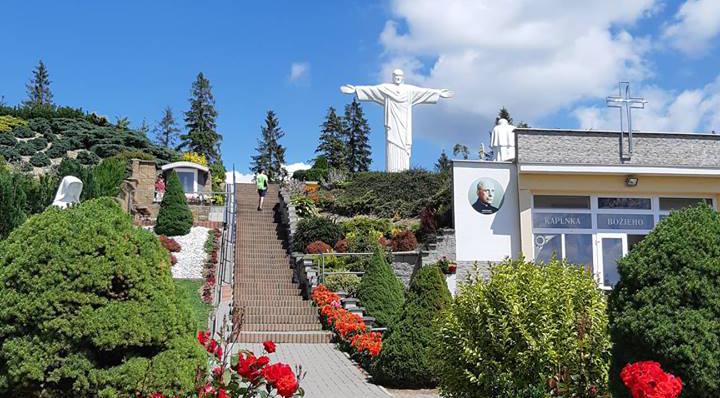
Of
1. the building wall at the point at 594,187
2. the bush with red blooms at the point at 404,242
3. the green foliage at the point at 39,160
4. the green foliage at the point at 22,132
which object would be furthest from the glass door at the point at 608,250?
the green foliage at the point at 22,132

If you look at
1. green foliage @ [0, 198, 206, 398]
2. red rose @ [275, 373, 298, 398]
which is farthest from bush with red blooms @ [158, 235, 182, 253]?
red rose @ [275, 373, 298, 398]

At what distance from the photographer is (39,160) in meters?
40.3

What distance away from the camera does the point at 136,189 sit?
25.8 metres

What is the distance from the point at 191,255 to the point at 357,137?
43.4 m

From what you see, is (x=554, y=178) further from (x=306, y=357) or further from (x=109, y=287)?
(x=109, y=287)

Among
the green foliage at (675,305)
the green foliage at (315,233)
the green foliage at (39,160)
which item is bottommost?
the green foliage at (675,305)

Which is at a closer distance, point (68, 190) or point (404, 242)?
point (68, 190)

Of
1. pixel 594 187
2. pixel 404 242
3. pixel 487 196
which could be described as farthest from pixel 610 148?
pixel 404 242

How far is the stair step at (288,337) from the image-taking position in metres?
14.1

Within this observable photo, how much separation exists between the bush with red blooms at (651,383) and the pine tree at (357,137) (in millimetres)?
57802

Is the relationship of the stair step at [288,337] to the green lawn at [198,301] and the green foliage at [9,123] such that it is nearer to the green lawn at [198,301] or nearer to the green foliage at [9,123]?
the green lawn at [198,301]

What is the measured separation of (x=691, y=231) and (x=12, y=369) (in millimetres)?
5415

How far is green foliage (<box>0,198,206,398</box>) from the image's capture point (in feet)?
15.7

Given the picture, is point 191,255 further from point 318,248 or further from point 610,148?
point 610,148
